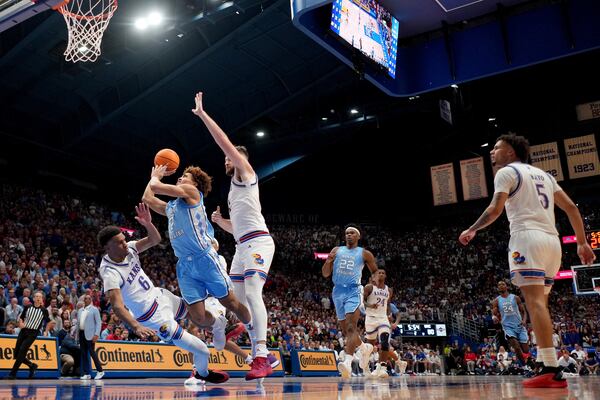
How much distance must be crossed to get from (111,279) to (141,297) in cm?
36

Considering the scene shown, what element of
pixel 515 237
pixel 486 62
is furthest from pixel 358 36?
pixel 515 237

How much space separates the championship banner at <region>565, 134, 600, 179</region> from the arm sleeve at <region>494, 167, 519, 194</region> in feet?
65.9

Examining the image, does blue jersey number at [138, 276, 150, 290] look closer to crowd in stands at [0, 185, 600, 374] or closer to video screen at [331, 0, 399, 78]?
video screen at [331, 0, 399, 78]

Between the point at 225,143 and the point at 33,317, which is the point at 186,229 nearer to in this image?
the point at 225,143

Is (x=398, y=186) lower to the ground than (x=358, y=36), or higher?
higher

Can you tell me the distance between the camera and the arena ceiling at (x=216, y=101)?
1888 centimetres

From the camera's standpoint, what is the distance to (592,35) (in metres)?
9.05

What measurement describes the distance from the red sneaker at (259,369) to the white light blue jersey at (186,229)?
1192 millimetres

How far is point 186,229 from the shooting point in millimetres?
5605

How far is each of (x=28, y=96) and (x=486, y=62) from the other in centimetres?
1744

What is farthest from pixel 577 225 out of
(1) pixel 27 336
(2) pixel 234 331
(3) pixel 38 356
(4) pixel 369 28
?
(3) pixel 38 356

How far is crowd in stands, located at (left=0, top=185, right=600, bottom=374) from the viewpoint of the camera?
1438 centimetres

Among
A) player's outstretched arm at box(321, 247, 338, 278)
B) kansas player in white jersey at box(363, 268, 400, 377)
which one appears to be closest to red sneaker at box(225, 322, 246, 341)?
player's outstretched arm at box(321, 247, 338, 278)

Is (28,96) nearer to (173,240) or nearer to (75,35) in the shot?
(75,35)
